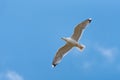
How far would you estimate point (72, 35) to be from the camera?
98.3ft

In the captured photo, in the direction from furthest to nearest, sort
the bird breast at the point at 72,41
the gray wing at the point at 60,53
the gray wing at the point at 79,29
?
the gray wing at the point at 60,53
the bird breast at the point at 72,41
the gray wing at the point at 79,29

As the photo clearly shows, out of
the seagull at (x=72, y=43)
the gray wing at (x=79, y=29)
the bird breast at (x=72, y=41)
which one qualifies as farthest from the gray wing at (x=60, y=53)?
the gray wing at (x=79, y=29)

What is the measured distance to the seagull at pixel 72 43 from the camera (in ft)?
96.5

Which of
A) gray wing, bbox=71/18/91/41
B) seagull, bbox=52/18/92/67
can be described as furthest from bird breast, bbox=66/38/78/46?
gray wing, bbox=71/18/91/41

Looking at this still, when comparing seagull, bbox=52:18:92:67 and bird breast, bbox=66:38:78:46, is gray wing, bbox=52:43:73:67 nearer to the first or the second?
seagull, bbox=52:18:92:67

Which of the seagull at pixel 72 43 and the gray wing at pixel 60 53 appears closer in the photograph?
the seagull at pixel 72 43

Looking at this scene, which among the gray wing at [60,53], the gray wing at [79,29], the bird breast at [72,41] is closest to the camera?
the gray wing at [79,29]

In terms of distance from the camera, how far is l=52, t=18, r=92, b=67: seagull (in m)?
29.4

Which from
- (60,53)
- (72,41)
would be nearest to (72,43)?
(72,41)

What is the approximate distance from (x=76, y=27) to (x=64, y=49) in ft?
4.00

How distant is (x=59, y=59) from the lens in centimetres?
3036

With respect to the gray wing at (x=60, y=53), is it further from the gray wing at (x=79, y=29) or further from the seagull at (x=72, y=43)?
the gray wing at (x=79, y=29)

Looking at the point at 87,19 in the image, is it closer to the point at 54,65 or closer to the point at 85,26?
the point at 85,26

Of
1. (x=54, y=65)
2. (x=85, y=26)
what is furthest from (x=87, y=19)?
(x=54, y=65)
